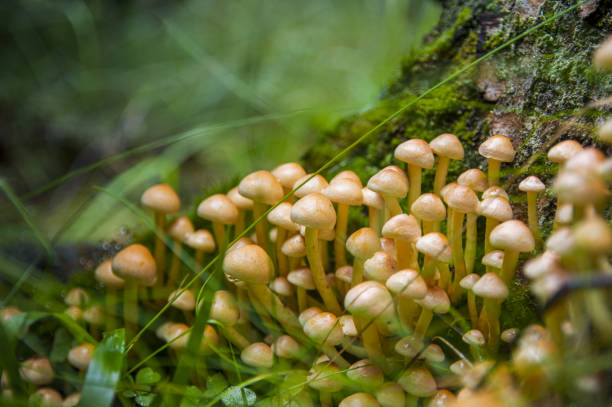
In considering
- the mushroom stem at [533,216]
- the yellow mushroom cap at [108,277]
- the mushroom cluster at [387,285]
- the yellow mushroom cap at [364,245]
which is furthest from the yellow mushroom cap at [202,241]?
the mushroom stem at [533,216]

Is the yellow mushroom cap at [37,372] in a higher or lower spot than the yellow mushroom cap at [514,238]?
lower

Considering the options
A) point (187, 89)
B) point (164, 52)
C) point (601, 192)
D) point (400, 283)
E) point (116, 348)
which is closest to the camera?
point (601, 192)

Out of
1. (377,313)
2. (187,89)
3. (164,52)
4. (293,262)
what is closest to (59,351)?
(293,262)

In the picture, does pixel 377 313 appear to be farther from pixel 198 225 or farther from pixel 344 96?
pixel 344 96

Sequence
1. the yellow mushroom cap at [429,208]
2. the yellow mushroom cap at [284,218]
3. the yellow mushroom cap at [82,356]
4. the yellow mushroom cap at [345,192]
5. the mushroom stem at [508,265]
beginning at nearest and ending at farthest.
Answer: the mushroom stem at [508,265], the yellow mushroom cap at [429,208], the yellow mushroom cap at [345,192], the yellow mushroom cap at [284,218], the yellow mushroom cap at [82,356]

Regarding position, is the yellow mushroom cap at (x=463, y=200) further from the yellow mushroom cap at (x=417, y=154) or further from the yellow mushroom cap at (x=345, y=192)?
the yellow mushroom cap at (x=345, y=192)

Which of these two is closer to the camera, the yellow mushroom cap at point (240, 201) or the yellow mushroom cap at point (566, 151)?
the yellow mushroom cap at point (566, 151)
